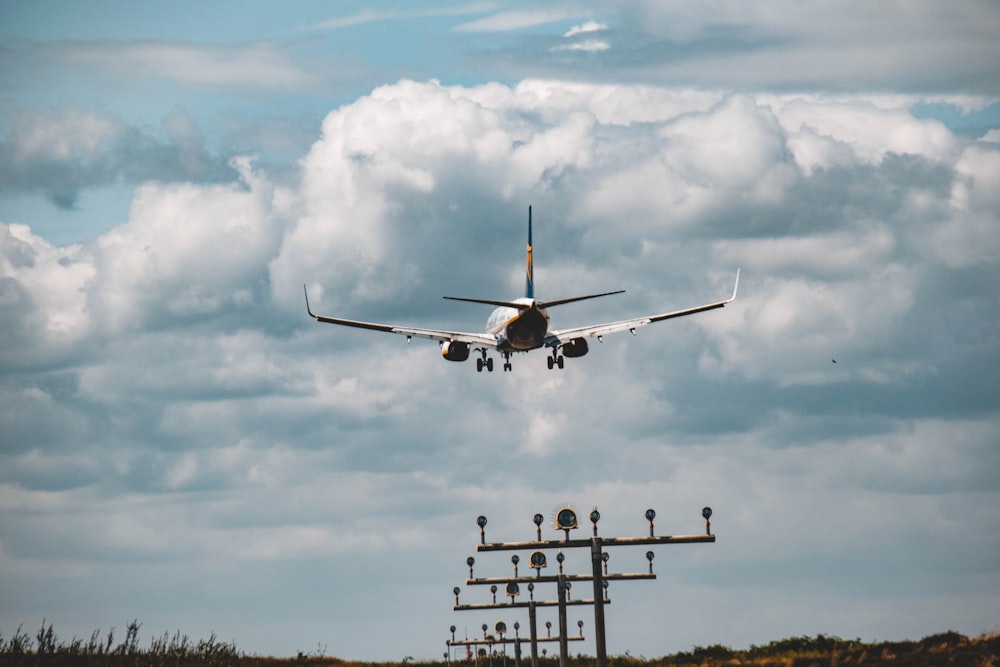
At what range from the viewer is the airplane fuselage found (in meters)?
95.6

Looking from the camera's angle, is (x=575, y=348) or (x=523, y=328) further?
(x=575, y=348)

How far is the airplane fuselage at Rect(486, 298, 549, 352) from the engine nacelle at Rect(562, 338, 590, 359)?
1953mm

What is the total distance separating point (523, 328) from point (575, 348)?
21.3ft

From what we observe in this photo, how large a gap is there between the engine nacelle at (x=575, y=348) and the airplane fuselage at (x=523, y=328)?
6.41 ft

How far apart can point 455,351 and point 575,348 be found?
811cm

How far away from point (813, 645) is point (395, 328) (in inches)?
1422

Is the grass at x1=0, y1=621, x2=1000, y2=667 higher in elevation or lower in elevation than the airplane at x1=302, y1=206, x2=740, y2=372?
lower

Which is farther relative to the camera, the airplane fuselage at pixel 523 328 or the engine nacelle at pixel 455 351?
the engine nacelle at pixel 455 351

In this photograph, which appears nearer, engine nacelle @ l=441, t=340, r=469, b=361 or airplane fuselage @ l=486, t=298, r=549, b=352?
airplane fuselage @ l=486, t=298, r=549, b=352

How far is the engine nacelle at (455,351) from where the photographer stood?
104 m

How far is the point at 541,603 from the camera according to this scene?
4845 inches

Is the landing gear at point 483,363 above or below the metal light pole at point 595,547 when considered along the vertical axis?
above

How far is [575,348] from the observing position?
334ft

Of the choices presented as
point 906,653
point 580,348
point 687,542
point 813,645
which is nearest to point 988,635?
point 906,653
